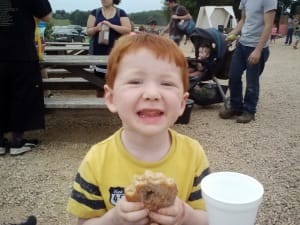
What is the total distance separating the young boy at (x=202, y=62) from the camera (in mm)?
5349

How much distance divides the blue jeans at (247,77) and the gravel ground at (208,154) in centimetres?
29

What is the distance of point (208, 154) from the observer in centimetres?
385

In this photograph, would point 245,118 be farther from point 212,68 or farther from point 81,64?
point 81,64

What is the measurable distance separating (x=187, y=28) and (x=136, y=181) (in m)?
9.12

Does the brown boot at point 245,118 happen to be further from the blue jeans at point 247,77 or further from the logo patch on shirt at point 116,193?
the logo patch on shirt at point 116,193

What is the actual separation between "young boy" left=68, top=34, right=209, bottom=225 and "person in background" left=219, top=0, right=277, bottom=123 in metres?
3.55

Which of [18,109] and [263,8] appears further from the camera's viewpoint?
[263,8]

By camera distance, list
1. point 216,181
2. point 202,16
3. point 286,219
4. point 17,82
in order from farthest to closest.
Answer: point 202,16
point 17,82
point 286,219
point 216,181

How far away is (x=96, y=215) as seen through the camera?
1.21 meters

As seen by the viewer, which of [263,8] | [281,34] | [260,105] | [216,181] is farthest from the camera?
[281,34]

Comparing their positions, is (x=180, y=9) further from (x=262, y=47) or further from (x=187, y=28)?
(x=262, y=47)

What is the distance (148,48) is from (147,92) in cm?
17

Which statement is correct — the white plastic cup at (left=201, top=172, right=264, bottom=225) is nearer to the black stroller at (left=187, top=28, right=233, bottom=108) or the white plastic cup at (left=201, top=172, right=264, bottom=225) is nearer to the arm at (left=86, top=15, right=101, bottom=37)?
the arm at (left=86, top=15, right=101, bottom=37)

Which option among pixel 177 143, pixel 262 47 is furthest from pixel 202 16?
pixel 177 143
